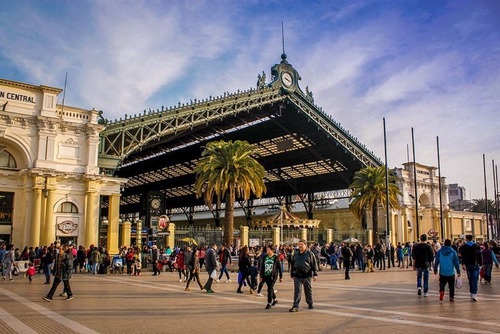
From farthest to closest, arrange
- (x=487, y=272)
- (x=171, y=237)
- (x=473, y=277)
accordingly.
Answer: (x=171, y=237), (x=487, y=272), (x=473, y=277)

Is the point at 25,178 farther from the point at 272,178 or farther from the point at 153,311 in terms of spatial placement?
the point at 272,178

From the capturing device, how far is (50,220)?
28.9 metres

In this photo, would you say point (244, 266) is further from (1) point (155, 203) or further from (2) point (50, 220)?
(1) point (155, 203)

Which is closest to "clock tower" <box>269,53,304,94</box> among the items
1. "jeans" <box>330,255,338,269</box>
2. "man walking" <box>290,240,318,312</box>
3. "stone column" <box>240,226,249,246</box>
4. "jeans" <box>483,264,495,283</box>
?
"stone column" <box>240,226,249,246</box>

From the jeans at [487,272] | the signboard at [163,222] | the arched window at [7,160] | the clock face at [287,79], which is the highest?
the clock face at [287,79]

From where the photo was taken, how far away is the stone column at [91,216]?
30422mm

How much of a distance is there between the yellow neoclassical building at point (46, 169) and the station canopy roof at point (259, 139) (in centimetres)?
171

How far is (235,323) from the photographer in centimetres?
905

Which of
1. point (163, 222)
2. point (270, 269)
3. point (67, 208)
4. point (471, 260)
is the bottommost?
point (270, 269)

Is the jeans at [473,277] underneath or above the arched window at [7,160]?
underneath

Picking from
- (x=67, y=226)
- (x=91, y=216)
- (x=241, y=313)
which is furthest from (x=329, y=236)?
(x=241, y=313)

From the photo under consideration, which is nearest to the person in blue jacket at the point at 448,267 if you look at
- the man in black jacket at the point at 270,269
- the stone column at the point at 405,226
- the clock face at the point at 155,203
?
the man in black jacket at the point at 270,269

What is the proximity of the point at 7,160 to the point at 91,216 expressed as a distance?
6.09 m

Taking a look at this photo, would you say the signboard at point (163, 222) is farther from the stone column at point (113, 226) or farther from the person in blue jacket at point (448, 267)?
the person in blue jacket at point (448, 267)
